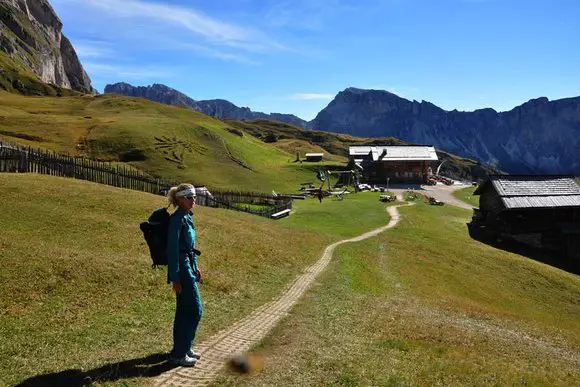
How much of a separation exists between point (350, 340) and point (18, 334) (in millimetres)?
9762

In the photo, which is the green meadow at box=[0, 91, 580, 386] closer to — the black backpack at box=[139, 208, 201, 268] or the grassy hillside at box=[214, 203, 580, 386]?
the grassy hillside at box=[214, 203, 580, 386]

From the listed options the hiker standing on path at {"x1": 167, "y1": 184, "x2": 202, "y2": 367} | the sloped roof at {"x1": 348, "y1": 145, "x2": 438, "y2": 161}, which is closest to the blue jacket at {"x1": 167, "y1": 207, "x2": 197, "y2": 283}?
the hiker standing on path at {"x1": 167, "y1": 184, "x2": 202, "y2": 367}

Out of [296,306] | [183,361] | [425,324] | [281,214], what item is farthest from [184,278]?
[281,214]

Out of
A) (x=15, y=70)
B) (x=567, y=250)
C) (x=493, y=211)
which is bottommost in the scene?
(x=567, y=250)

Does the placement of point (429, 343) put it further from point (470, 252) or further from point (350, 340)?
point (470, 252)

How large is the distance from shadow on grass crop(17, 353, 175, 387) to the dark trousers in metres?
0.67

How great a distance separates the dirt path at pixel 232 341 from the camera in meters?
10.2

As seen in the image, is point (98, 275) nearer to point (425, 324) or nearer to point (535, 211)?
point (425, 324)

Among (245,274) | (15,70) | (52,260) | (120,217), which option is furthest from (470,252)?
(15,70)

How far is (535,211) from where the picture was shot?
6075cm

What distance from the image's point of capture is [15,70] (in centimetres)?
17025

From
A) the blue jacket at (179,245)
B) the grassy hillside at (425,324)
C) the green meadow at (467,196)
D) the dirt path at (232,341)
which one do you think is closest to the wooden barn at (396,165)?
the green meadow at (467,196)

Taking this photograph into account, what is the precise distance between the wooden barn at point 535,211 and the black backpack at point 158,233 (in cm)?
5630

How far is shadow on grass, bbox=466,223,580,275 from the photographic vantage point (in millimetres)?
55031
